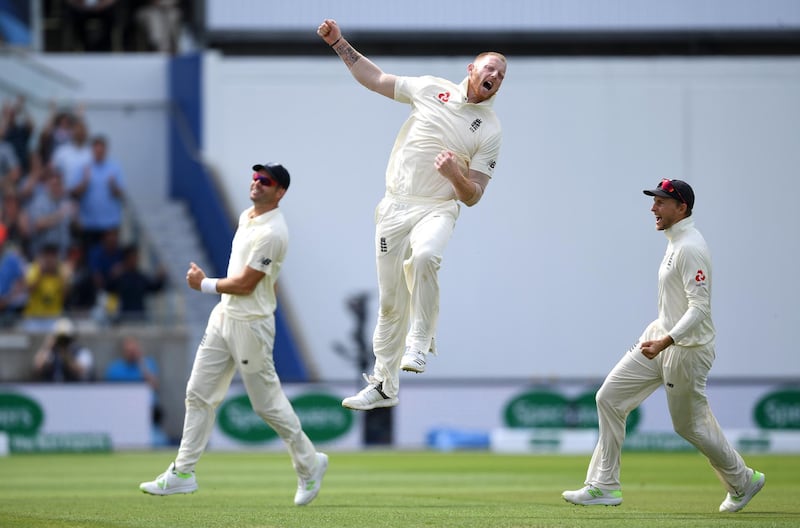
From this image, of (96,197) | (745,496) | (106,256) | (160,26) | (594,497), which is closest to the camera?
(745,496)

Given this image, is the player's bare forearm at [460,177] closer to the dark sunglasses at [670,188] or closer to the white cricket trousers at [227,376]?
the dark sunglasses at [670,188]

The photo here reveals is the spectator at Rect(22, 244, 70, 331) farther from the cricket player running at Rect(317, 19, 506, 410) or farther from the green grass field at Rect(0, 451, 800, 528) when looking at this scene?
the cricket player running at Rect(317, 19, 506, 410)

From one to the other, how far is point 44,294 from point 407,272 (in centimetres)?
1410

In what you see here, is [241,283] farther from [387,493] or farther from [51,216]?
[51,216]

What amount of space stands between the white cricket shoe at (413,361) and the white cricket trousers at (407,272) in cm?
9

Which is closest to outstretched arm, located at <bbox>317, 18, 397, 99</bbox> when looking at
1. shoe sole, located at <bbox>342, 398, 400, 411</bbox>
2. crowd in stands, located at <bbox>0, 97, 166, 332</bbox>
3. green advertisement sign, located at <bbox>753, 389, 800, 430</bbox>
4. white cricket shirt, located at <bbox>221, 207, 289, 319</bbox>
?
white cricket shirt, located at <bbox>221, 207, 289, 319</bbox>

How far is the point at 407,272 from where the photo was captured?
11.5 m

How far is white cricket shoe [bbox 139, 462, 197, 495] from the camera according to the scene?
1259 centimetres

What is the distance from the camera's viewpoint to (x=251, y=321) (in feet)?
41.3

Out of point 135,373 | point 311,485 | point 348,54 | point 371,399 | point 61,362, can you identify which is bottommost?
point 135,373

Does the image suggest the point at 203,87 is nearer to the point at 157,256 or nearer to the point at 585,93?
the point at 157,256

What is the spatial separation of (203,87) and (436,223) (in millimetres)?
19002

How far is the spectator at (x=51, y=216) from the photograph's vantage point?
83.6 feet

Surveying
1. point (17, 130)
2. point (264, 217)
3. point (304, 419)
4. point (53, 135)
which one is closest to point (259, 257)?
point (264, 217)
